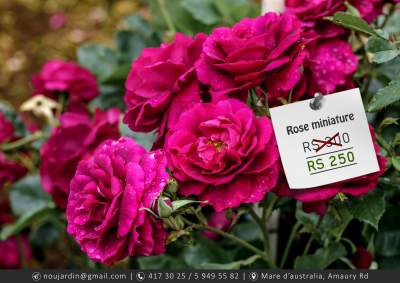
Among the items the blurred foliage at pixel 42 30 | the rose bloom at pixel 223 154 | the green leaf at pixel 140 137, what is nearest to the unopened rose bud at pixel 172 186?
the rose bloom at pixel 223 154

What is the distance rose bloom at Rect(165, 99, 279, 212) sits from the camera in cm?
62

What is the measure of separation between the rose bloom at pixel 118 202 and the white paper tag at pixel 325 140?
0.15 meters

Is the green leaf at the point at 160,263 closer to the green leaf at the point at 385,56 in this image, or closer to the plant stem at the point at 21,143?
the plant stem at the point at 21,143

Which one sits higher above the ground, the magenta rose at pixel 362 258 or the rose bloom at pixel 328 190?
the rose bloom at pixel 328 190

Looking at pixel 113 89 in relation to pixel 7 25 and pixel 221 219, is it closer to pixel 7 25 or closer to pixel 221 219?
pixel 221 219

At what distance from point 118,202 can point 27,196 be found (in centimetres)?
69

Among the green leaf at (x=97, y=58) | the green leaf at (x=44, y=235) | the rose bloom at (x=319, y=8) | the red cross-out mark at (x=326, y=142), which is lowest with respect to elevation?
the green leaf at (x=44, y=235)

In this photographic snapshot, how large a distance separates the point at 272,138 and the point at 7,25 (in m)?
2.76

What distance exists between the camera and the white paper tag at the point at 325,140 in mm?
658

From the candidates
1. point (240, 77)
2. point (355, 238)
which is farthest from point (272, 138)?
point (355, 238)

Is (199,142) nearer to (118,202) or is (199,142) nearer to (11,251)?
(118,202)

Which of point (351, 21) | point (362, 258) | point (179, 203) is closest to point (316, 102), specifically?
point (351, 21)

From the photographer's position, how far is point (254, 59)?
66cm

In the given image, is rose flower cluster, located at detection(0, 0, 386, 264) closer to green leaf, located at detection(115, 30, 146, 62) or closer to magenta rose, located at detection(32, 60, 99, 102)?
magenta rose, located at detection(32, 60, 99, 102)
